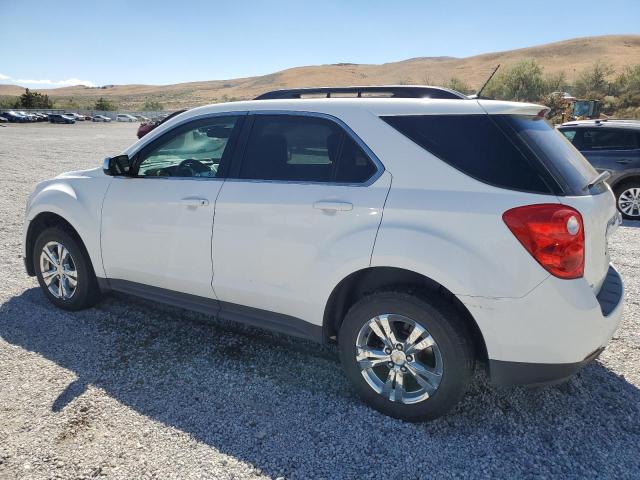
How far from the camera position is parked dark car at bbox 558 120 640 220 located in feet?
25.9

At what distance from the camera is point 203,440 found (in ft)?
8.53

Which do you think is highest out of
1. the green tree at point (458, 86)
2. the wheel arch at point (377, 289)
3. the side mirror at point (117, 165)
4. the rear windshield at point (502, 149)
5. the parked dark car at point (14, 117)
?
the green tree at point (458, 86)

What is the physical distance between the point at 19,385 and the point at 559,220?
337 centimetres

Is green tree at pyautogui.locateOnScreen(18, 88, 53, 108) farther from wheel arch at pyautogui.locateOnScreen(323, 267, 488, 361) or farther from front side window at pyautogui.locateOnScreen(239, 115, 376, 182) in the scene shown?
wheel arch at pyautogui.locateOnScreen(323, 267, 488, 361)

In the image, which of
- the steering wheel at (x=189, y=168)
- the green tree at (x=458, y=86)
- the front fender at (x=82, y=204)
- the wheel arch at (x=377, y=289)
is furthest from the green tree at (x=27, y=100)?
the wheel arch at (x=377, y=289)

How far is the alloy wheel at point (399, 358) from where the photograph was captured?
2.60 meters

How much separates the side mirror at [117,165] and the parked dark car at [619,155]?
275 inches

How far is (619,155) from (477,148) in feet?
23.0

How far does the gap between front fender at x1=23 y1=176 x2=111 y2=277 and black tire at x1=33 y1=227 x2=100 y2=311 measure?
135 mm

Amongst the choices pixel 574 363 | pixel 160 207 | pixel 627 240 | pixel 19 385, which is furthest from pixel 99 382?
pixel 627 240

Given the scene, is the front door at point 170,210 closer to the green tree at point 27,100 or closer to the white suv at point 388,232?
the white suv at point 388,232

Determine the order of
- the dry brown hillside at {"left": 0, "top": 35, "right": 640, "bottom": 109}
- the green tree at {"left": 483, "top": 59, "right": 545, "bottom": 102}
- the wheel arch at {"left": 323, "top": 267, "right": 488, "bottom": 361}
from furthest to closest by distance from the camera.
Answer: the dry brown hillside at {"left": 0, "top": 35, "right": 640, "bottom": 109} < the green tree at {"left": 483, "top": 59, "right": 545, "bottom": 102} < the wheel arch at {"left": 323, "top": 267, "right": 488, "bottom": 361}

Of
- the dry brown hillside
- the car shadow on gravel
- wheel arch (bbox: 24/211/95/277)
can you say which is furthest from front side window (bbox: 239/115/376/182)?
the dry brown hillside

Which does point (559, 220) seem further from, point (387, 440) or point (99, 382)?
point (99, 382)
